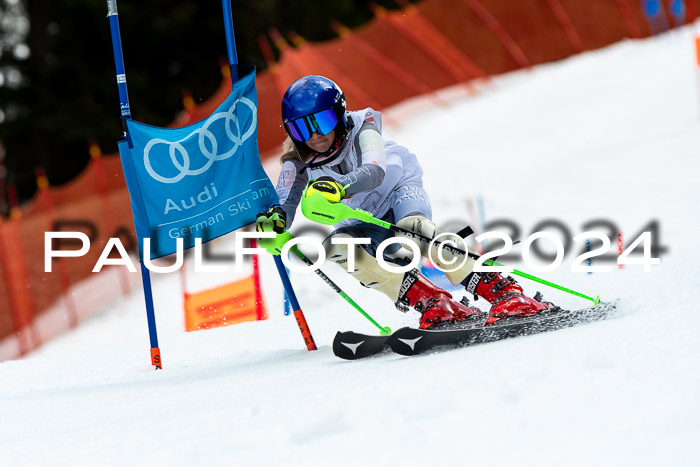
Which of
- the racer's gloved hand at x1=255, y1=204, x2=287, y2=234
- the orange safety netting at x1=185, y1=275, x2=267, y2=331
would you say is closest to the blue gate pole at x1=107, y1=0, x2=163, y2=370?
the racer's gloved hand at x1=255, y1=204, x2=287, y2=234

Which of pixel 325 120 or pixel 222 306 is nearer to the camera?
pixel 325 120

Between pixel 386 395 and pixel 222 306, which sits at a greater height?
pixel 222 306

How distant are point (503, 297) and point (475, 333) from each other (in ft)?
1.43

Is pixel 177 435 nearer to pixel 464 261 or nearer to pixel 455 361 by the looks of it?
pixel 455 361

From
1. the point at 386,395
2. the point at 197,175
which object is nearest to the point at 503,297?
the point at 386,395

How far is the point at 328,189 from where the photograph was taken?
4.64 meters

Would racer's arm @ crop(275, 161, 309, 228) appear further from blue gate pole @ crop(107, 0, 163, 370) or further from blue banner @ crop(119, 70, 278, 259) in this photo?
blue gate pole @ crop(107, 0, 163, 370)

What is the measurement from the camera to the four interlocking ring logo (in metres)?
5.51

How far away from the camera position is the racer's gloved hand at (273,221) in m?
5.09

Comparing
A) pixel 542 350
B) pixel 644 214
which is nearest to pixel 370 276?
pixel 542 350

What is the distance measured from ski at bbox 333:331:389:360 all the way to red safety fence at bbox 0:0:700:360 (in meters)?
7.06

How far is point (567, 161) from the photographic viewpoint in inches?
530

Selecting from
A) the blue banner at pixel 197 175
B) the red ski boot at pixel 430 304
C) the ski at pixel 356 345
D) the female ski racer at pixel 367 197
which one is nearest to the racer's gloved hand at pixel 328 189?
the female ski racer at pixel 367 197

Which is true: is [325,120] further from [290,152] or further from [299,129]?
[290,152]
